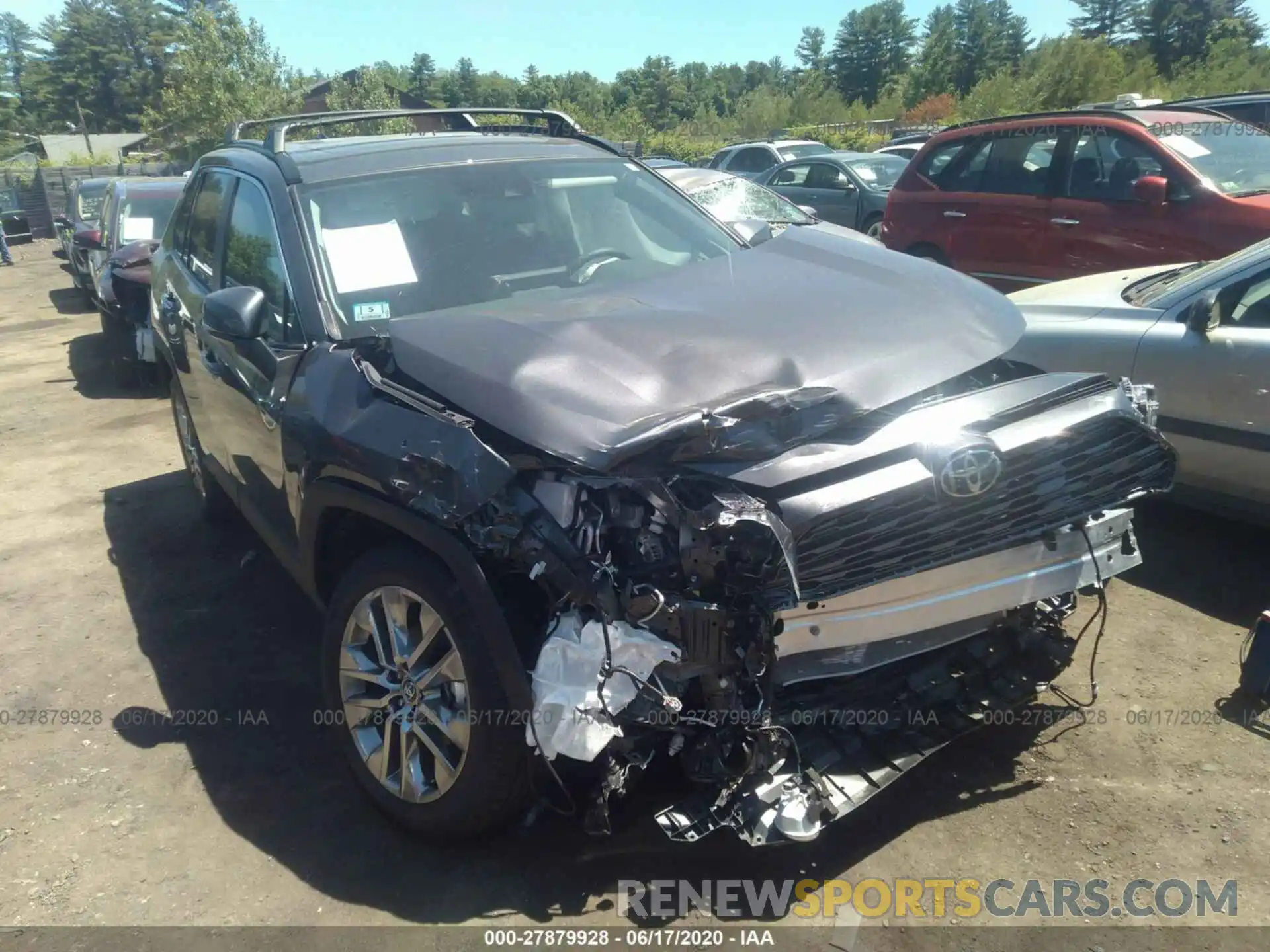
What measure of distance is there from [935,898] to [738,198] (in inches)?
292

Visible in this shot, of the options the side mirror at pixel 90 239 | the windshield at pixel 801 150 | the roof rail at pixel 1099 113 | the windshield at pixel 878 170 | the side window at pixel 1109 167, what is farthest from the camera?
the windshield at pixel 801 150

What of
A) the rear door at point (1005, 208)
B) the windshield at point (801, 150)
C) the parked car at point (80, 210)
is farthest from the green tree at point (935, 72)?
the rear door at point (1005, 208)

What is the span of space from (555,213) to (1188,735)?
292 centimetres

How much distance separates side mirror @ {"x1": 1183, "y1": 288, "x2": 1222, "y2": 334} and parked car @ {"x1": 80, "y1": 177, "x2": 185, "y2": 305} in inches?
375

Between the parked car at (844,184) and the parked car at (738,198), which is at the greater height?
the parked car at (738,198)

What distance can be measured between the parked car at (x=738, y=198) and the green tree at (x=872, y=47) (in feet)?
261

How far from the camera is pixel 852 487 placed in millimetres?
2396

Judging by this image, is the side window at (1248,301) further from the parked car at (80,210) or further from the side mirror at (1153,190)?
the parked car at (80,210)

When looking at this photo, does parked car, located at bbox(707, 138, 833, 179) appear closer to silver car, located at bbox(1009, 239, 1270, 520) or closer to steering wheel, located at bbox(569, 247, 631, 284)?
silver car, located at bbox(1009, 239, 1270, 520)

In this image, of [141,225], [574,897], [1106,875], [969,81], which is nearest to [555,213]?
[574,897]

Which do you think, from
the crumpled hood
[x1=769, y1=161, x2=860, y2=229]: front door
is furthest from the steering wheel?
[x1=769, y1=161, x2=860, y2=229]: front door

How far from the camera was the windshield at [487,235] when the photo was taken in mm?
3346

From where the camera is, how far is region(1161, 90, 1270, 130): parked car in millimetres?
9062

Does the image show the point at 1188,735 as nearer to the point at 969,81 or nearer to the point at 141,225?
the point at 141,225
